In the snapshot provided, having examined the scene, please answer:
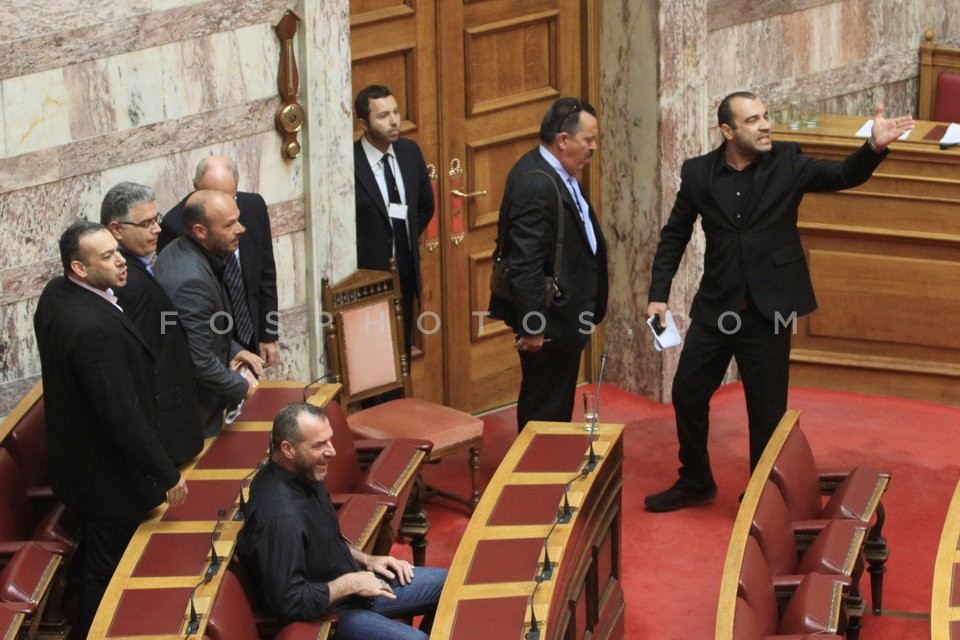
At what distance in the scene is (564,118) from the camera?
683 cm

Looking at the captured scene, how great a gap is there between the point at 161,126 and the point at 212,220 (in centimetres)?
86

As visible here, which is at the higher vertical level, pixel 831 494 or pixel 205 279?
pixel 205 279

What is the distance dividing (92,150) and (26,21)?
1.84 ft

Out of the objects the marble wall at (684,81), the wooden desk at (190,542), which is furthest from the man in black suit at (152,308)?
the marble wall at (684,81)

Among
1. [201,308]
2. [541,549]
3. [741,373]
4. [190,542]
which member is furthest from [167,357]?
[741,373]

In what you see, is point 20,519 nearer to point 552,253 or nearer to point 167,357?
point 167,357

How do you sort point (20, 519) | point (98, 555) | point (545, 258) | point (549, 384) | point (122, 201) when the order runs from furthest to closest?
1. point (549, 384)
2. point (545, 258)
3. point (20, 519)
4. point (122, 201)
5. point (98, 555)

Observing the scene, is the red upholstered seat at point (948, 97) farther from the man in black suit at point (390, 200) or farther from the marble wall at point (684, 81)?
the man in black suit at point (390, 200)

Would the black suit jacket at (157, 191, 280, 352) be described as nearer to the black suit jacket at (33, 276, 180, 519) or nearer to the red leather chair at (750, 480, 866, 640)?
the black suit jacket at (33, 276, 180, 519)

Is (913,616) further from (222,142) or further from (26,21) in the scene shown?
(26,21)

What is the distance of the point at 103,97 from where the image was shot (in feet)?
21.3

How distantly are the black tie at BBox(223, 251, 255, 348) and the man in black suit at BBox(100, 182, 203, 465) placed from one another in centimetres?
56

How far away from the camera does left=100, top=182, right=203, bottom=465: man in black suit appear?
5707mm

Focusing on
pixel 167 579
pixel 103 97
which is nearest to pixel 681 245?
pixel 103 97
